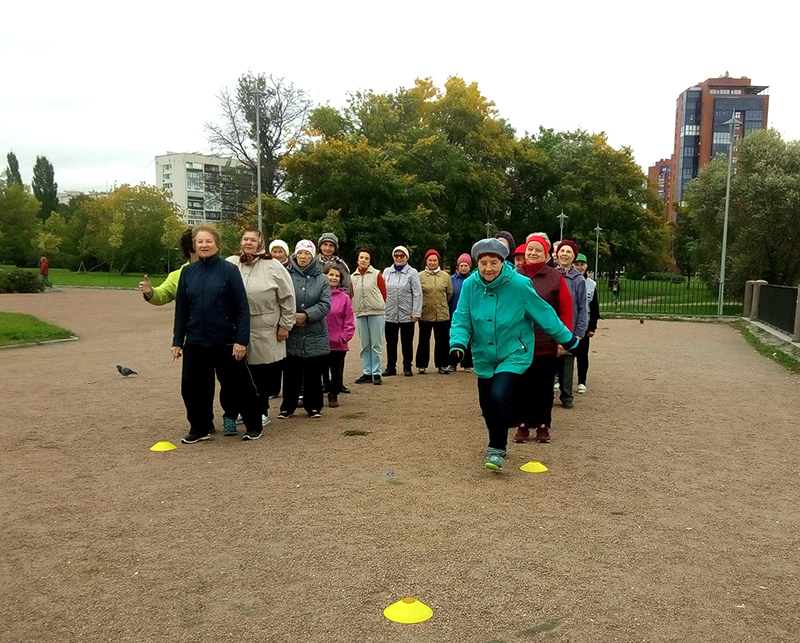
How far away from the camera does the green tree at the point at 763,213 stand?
27.8m

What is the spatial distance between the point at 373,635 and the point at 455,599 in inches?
19.9

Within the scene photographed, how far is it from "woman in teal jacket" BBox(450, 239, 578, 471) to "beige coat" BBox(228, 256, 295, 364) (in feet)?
6.60

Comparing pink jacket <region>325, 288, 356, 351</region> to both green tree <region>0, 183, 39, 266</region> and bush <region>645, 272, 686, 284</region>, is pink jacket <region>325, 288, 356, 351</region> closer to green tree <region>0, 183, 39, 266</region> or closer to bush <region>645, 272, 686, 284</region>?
bush <region>645, 272, 686, 284</region>

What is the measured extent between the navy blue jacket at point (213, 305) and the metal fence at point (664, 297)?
73.1 feet

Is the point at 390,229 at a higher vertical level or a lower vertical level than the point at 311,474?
higher

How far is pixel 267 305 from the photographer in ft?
22.5

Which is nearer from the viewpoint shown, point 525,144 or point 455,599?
point 455,599

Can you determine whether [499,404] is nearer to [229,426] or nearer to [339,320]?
[229,426]

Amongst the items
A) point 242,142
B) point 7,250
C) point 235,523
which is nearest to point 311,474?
point 235,523

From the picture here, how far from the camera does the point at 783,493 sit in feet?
16.9

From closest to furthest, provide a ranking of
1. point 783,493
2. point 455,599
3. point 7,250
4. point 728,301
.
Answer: point 455,599
point 783,493
point 728,301
point 7,250

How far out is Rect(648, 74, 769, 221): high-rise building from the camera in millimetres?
128000

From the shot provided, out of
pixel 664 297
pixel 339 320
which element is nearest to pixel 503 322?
pixel 339 320

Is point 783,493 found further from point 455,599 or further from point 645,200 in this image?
point 645,200
